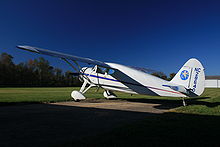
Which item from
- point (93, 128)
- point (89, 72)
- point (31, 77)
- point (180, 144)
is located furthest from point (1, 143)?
point (31, 77)

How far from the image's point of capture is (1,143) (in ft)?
9.72

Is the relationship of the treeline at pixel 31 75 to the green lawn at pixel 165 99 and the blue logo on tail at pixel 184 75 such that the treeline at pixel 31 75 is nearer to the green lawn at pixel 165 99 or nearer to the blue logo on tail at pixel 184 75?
the green lawn at pixel 165 99

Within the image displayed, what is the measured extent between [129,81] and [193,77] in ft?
10.7

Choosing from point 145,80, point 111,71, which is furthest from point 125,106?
point 111,71

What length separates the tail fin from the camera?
7887mm

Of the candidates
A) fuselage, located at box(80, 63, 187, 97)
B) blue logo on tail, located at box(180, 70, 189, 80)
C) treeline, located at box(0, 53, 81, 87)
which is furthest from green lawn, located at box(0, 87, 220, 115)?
treeline, located at box(0, 53, 81, 87)

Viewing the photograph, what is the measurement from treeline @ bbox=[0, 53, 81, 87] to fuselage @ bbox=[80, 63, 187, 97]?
48545 millimetres

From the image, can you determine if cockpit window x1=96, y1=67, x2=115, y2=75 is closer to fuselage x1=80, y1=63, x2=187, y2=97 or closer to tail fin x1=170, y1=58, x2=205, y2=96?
fuselage x1=80, y1=63, x2=187, y2=97

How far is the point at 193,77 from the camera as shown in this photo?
792cm

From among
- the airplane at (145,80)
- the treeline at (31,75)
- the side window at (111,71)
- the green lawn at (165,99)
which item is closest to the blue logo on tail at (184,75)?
the airplane at (145,80)

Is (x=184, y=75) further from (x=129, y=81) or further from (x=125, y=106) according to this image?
(x=125, y=106)

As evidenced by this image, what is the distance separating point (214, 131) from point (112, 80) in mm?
6652

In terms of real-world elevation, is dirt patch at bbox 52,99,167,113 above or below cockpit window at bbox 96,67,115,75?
below

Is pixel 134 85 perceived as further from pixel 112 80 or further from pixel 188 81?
pixel 188 81
